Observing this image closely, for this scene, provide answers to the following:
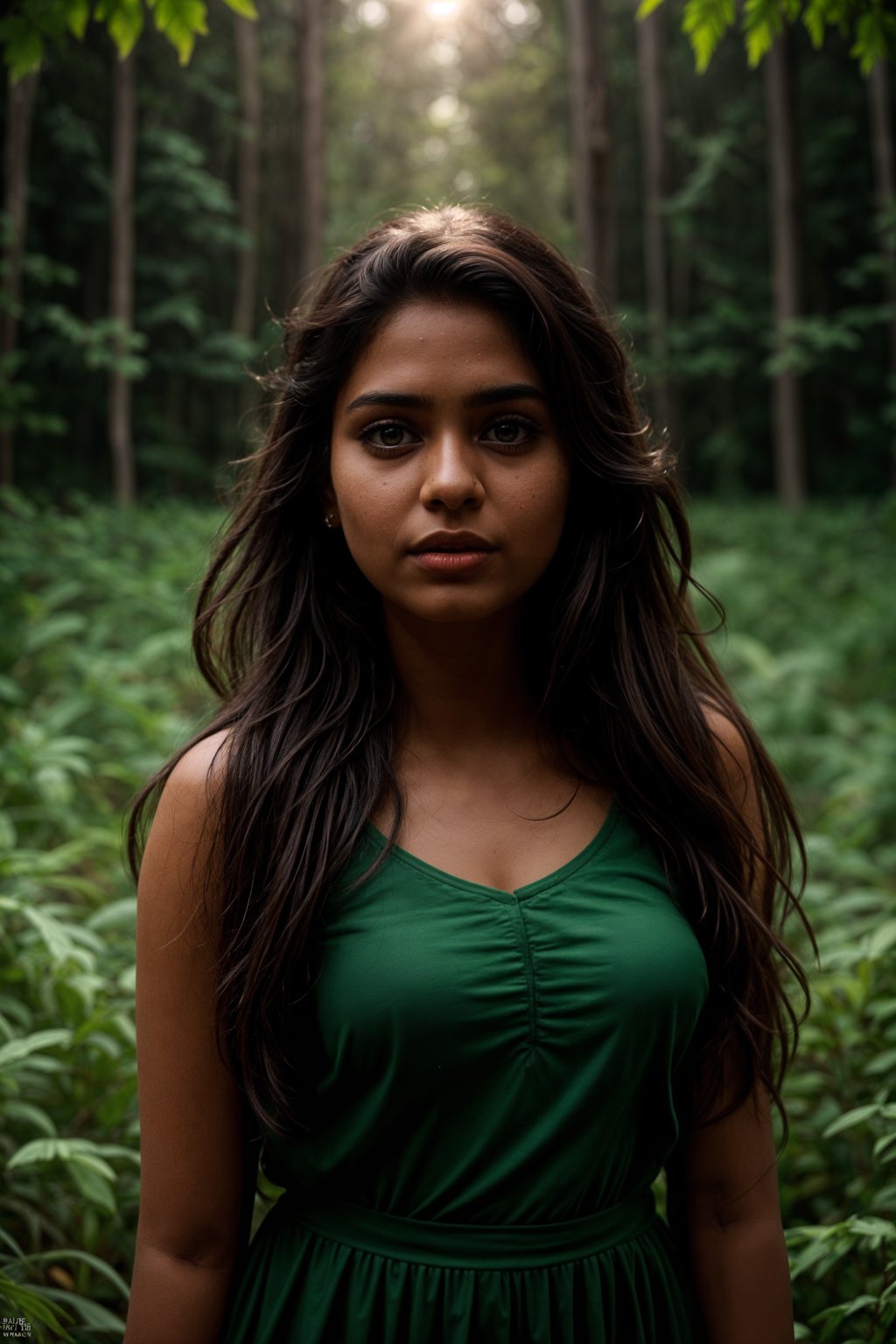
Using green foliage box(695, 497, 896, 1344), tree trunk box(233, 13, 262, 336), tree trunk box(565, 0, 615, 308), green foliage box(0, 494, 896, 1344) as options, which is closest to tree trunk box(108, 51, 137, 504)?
tree trunk box(233, 13, 262, 336)

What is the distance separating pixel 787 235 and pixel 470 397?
661 inches

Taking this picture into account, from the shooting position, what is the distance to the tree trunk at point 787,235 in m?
16.4

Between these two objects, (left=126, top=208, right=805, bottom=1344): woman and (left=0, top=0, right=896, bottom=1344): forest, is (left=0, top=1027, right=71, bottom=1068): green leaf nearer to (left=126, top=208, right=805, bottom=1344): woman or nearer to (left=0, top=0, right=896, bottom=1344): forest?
(left=0, top=0, right=896, bottom=1344): forest

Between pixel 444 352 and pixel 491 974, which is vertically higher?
pixel 444 352

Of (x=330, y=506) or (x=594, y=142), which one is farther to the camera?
(x=594, y=142)

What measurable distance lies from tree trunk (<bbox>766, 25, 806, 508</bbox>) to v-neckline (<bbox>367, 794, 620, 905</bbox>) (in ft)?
52.2

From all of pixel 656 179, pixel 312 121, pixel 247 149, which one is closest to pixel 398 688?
pixel 312 121

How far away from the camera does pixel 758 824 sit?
75.4 inches

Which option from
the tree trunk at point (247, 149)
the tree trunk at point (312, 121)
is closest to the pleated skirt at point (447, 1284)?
the tree trunk at point (312, 121)

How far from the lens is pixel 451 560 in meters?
1.63

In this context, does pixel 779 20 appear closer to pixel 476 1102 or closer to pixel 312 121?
pixel 476 1102

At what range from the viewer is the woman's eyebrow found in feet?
5.43

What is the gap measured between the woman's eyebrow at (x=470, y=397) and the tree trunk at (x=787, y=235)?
15761mm

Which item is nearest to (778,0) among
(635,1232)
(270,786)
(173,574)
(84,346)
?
(270,786)
